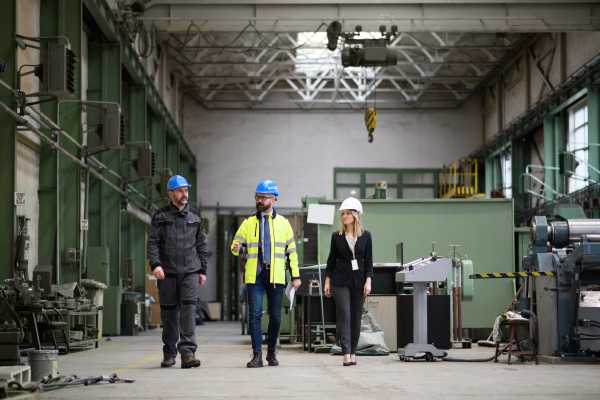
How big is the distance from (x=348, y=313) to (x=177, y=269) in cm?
192

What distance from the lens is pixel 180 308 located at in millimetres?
7898

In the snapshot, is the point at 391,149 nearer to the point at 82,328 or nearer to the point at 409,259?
Result: the point at 409,259

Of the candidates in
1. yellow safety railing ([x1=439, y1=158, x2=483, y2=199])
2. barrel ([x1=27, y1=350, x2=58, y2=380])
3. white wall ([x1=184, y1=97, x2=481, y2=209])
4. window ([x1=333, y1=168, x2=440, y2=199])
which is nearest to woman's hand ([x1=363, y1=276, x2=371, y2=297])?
barrel ([x1=27, y1=350, x2=58, y2=380])

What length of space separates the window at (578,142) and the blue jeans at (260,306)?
13.6 meters

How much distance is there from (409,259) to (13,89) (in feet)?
23.7

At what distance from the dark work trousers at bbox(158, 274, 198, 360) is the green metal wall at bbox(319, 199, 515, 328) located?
21.1 ft

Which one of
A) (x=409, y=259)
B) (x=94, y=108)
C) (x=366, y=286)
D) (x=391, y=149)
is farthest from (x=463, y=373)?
(x=391, y=149)

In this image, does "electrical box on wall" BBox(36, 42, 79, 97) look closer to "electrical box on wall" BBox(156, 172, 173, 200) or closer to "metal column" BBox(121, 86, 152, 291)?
"metal column" BBox(121, 86, 152, 291)

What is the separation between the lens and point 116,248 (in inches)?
696

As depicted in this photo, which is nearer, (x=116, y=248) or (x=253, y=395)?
(x=253, y=395)

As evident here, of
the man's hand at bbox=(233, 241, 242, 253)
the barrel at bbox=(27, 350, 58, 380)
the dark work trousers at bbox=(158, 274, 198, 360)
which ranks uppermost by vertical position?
the man's hand at bbox=(233, 241, 242, 253)

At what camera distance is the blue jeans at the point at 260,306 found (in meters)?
8.01

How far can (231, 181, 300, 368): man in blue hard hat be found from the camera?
8.02m

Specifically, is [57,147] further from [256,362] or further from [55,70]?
[256,362]
